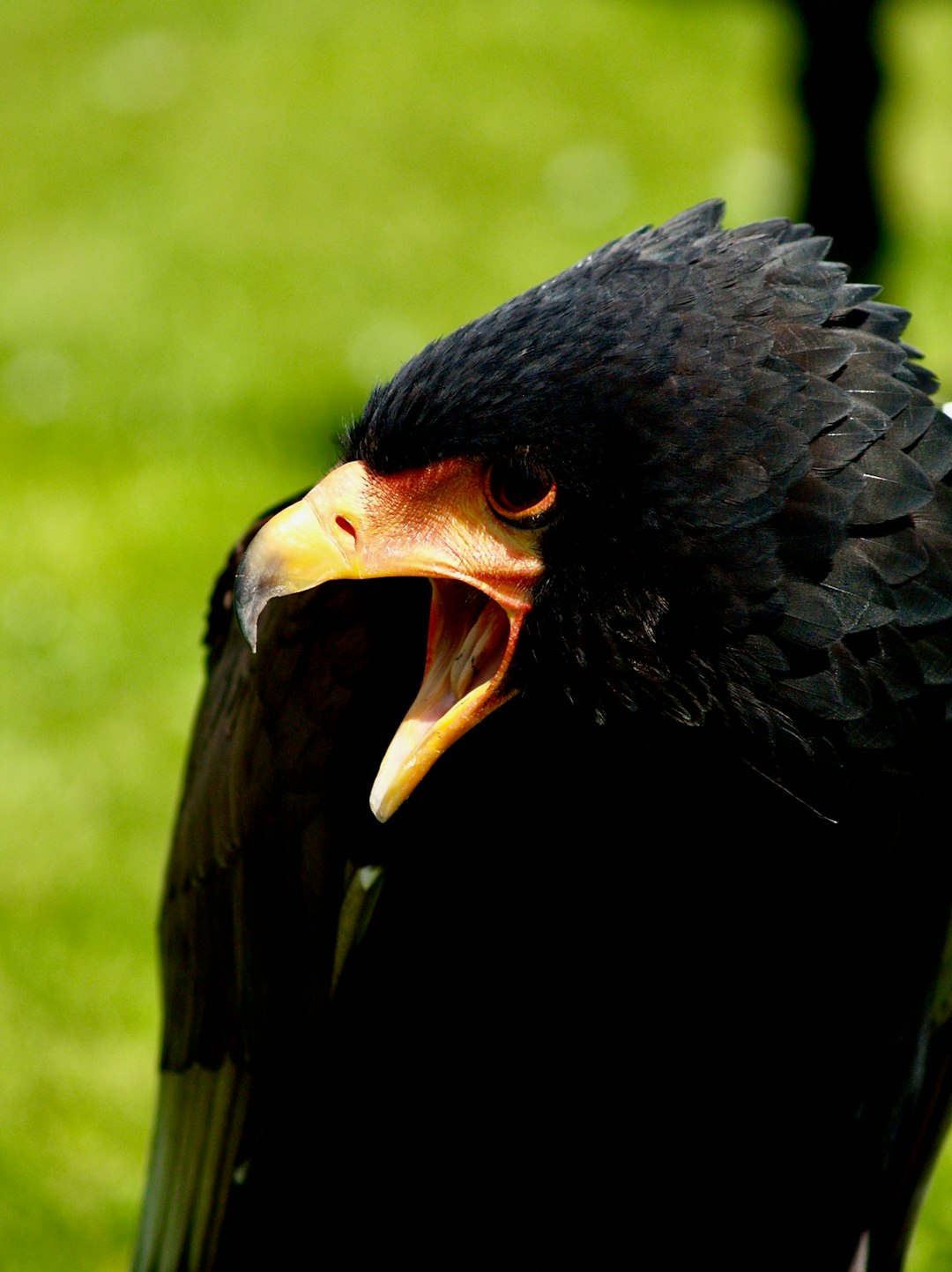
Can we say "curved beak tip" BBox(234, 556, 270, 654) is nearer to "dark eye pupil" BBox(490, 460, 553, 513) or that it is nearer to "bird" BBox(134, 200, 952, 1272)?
"bird" BBox(134, 200, 952, 1272)

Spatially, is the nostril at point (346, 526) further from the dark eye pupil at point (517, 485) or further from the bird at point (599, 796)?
the dark eye pupil at point (517, 485)

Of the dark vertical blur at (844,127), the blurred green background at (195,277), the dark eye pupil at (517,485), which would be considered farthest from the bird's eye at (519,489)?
the dark vertical blur at (844,127)

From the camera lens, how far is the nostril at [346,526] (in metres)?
2.50

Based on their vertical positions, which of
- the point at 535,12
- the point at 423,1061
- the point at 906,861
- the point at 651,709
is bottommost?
the point at 423,1061

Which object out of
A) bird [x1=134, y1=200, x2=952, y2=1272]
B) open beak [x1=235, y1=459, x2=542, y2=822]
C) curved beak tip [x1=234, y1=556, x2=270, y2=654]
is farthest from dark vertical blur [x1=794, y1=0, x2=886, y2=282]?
curved beak tip [x1=234, y1=556, x2=270, y2=654]

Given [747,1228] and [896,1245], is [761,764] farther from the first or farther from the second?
[896,1245]

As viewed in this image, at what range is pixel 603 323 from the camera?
93.9 inches

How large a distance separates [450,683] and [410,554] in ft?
0.74

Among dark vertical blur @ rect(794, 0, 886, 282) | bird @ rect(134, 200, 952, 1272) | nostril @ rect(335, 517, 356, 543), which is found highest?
dark vertical blur @ rect(794, 0, 886, 282)

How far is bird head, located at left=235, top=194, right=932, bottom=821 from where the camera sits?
2.33 metres

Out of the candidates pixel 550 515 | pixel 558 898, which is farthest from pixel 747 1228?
pixel 550 515

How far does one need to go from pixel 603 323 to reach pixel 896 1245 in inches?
86.4

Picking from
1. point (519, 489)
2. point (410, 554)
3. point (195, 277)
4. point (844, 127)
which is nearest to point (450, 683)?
point (410, 554)

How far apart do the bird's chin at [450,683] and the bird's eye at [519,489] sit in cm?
16
